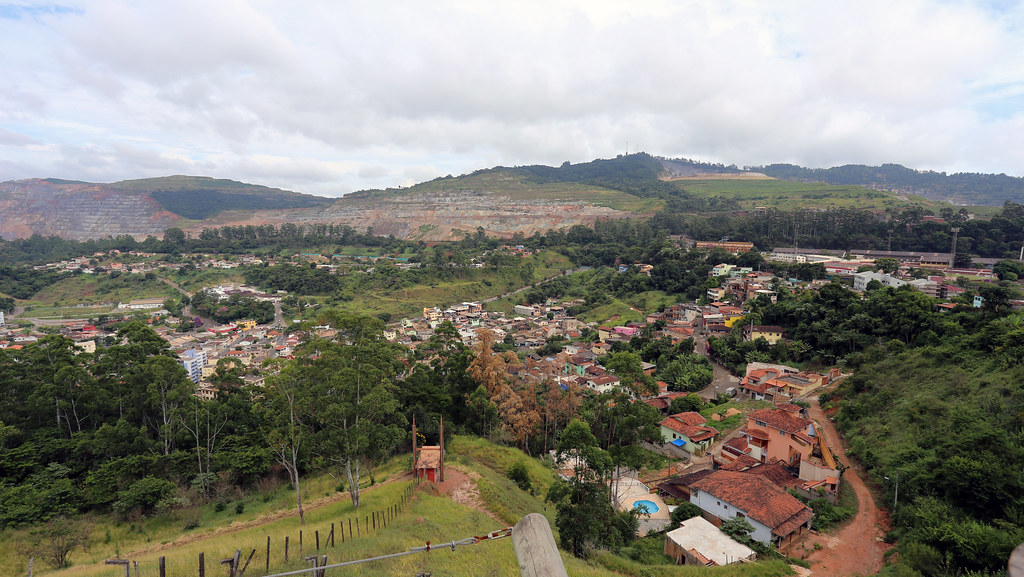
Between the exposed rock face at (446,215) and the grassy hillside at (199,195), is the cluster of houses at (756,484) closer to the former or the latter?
the exposed rock face at (446,215)

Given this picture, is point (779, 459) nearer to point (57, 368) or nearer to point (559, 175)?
point (57, 368)

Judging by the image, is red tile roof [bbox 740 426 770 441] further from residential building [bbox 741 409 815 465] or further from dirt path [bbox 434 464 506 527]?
dirt path [bbox 434 464 506 527]

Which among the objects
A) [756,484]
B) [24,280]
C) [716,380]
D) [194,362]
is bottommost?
[194,362]

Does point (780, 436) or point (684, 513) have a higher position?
point (780, 436)

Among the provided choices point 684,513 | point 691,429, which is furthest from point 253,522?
point 691,429

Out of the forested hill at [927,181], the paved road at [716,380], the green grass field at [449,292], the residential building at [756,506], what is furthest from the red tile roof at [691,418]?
the forested hill at [927,181]

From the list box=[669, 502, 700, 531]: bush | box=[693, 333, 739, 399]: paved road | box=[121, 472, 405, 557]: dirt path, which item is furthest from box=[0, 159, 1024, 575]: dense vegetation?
box=[669, 502, 700, 531]: bush

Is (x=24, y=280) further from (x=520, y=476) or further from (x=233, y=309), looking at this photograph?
(x=520, y=476)
